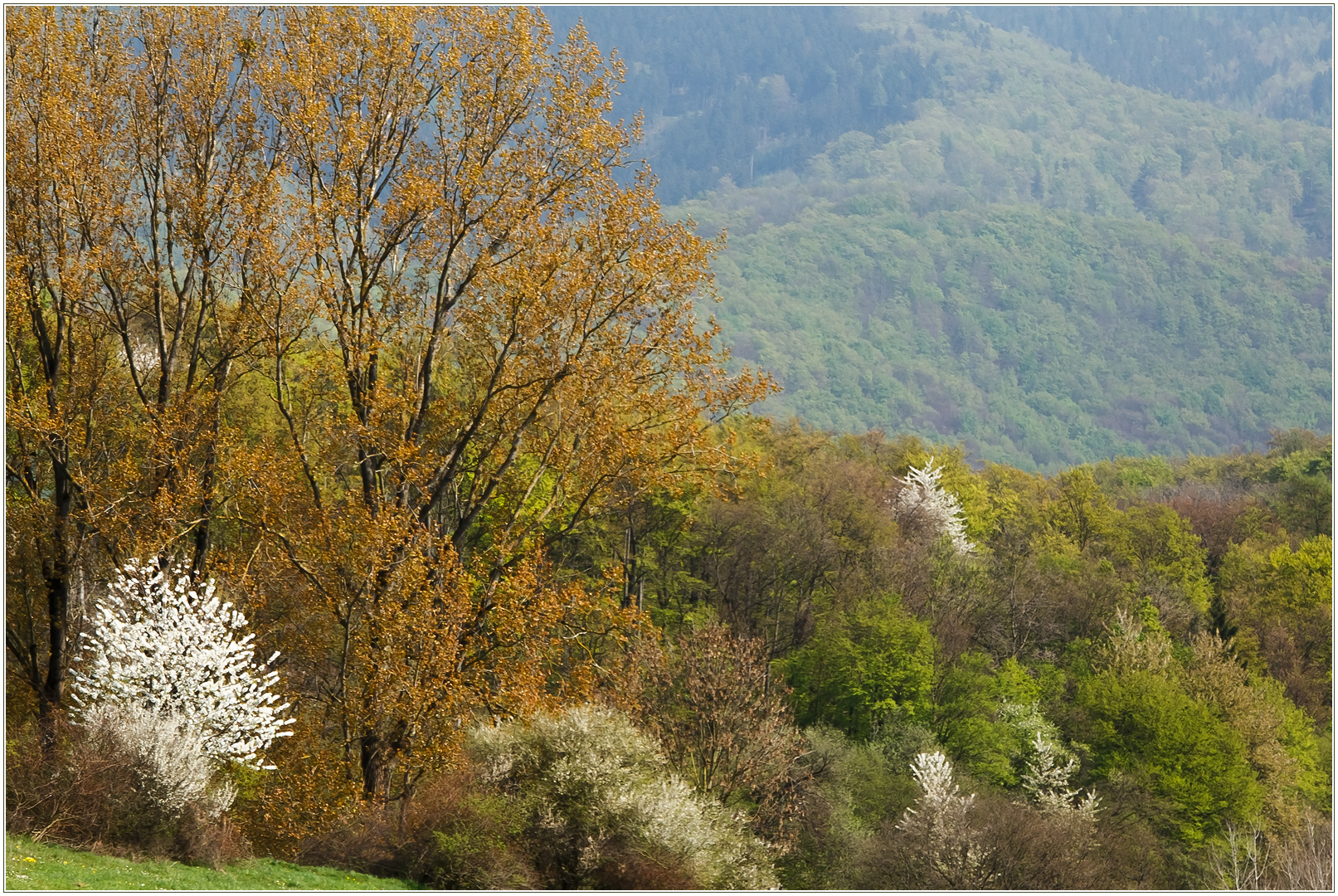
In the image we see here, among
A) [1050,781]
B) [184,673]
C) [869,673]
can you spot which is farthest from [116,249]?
[1050,781]

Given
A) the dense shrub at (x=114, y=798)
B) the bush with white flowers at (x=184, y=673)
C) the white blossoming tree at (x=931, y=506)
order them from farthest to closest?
the white blossoming tree at (x=931, y=506) → the bush with white flowers at (x=184, y=673) → the dense shrub at (x=114, y=798)

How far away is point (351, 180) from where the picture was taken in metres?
22.5

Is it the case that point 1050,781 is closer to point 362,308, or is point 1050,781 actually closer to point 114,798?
point 362,308

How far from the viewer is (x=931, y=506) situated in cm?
6494

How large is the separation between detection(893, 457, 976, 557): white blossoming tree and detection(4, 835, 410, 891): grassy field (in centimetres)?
4597

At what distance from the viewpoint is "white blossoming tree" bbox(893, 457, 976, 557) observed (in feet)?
207

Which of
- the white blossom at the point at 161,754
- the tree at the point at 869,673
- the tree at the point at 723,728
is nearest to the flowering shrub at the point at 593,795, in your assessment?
the white blossom at the point at 161,754

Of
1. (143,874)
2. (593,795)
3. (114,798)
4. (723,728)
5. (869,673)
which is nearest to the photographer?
(143,874)

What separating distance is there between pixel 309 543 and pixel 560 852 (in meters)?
6.75

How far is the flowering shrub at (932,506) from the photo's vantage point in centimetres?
6322

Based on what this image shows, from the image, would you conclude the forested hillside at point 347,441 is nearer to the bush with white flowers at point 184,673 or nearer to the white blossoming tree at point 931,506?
the bush with white flowers at point 184,673

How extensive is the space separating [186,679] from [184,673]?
0.16 meters

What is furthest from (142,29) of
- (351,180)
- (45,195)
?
(351,180)

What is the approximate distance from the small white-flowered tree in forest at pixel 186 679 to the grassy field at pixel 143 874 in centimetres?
125
